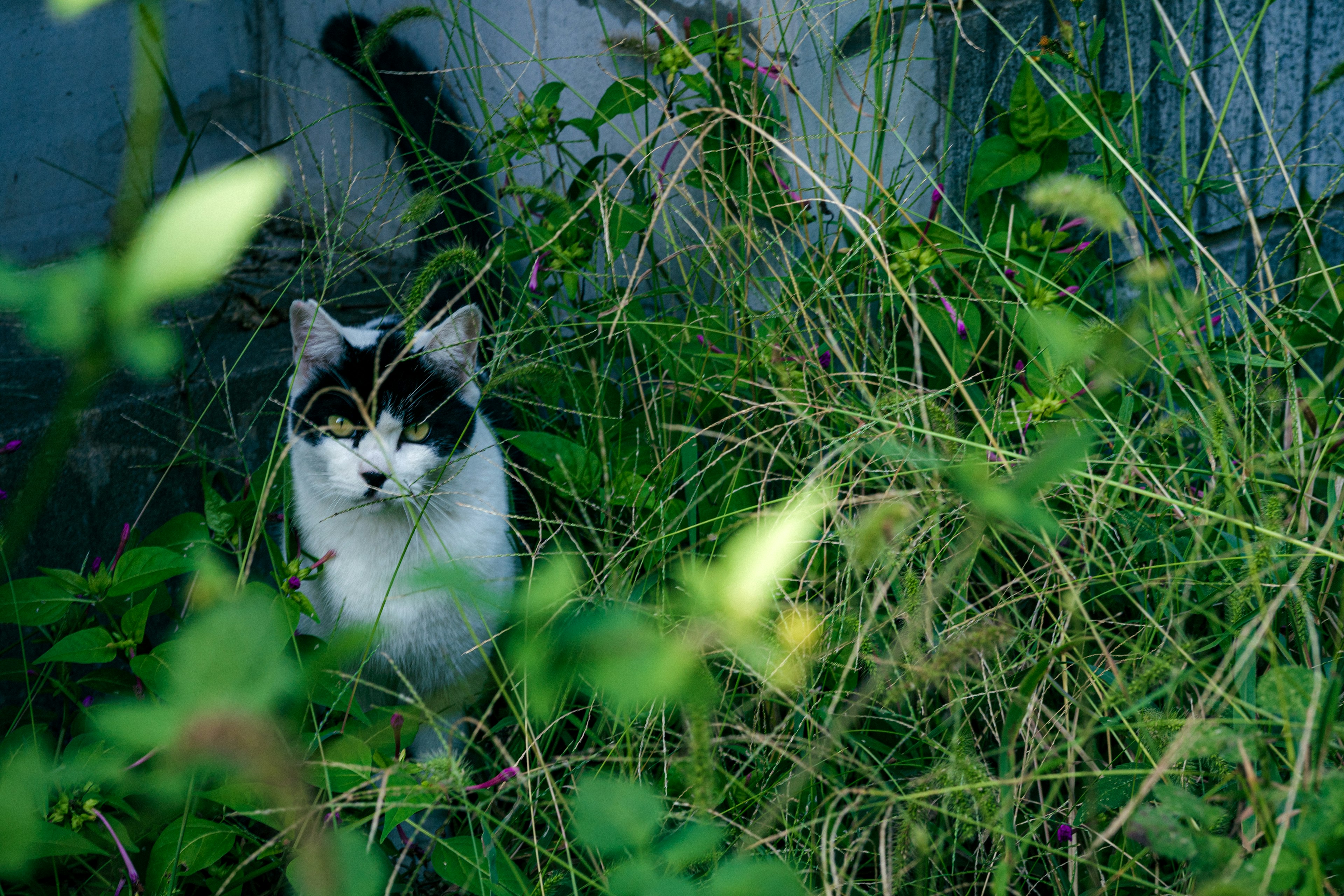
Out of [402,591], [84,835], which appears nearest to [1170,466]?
[402,591]

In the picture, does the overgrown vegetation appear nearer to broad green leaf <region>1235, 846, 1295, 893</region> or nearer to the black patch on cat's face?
broad green leaf <region>1235, 846, 1295, 893</region>

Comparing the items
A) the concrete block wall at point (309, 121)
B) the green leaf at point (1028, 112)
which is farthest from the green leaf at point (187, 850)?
the green leaf at point (1028, 112)

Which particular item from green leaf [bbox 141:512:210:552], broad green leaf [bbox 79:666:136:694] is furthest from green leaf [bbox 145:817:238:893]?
green leaf [bbox 141:512:210:552]

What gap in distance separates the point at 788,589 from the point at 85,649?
2.41 feet

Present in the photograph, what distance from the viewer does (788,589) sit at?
0.97 m

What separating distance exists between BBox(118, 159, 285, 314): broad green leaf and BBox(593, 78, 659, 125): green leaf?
1031 mm

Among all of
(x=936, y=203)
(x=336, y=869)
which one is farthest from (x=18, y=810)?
(x=936, y=203)

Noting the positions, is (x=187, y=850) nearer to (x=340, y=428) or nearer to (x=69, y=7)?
(x=340, y=428)

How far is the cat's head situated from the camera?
3.38 ft

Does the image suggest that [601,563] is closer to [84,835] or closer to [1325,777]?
[84,835]

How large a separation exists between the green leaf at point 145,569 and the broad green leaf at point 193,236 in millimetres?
771

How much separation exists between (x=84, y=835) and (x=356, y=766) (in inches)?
12.5

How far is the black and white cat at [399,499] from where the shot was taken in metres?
1.02

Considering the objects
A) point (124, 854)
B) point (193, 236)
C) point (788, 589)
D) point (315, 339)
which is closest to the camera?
point (193, 236)
